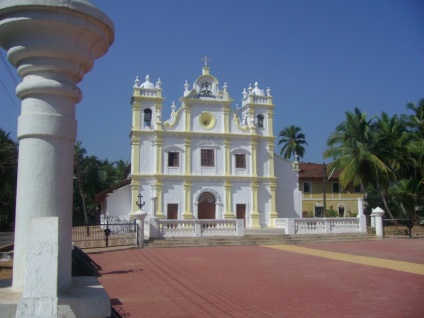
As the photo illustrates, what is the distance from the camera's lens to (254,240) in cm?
2267

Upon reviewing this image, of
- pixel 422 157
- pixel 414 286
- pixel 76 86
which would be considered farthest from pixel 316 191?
pixel 76 86

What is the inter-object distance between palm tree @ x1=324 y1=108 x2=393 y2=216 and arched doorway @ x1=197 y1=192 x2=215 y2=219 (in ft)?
31.4

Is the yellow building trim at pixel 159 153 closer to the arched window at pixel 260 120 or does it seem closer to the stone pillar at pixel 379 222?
the arched window at pixel 260 120

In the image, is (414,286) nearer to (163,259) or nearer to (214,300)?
(214,300)

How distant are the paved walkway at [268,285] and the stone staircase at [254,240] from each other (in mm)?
5405

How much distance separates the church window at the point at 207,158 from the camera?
32781mm

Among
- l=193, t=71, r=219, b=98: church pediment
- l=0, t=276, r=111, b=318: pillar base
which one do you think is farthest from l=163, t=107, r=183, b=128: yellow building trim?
l=0, t=276, r=111, b=318: pillar base

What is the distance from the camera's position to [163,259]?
610 inches

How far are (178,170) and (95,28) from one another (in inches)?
1142

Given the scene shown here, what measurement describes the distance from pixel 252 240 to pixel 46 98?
20410 millimetres

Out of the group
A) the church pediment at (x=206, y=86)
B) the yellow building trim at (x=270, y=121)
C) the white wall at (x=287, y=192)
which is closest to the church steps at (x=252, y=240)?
the white wall at (x=287, y=192)

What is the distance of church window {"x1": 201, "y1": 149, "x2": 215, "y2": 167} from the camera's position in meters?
32.8

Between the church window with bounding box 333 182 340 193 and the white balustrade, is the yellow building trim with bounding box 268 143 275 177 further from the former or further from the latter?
the church window with bounding box 333 182 340 193

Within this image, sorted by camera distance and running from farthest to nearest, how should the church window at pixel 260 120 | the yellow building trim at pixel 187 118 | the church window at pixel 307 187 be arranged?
the church window at pixel 307 187
the church window at pixel 260 120
the yellow building trim at pixel 187 118
